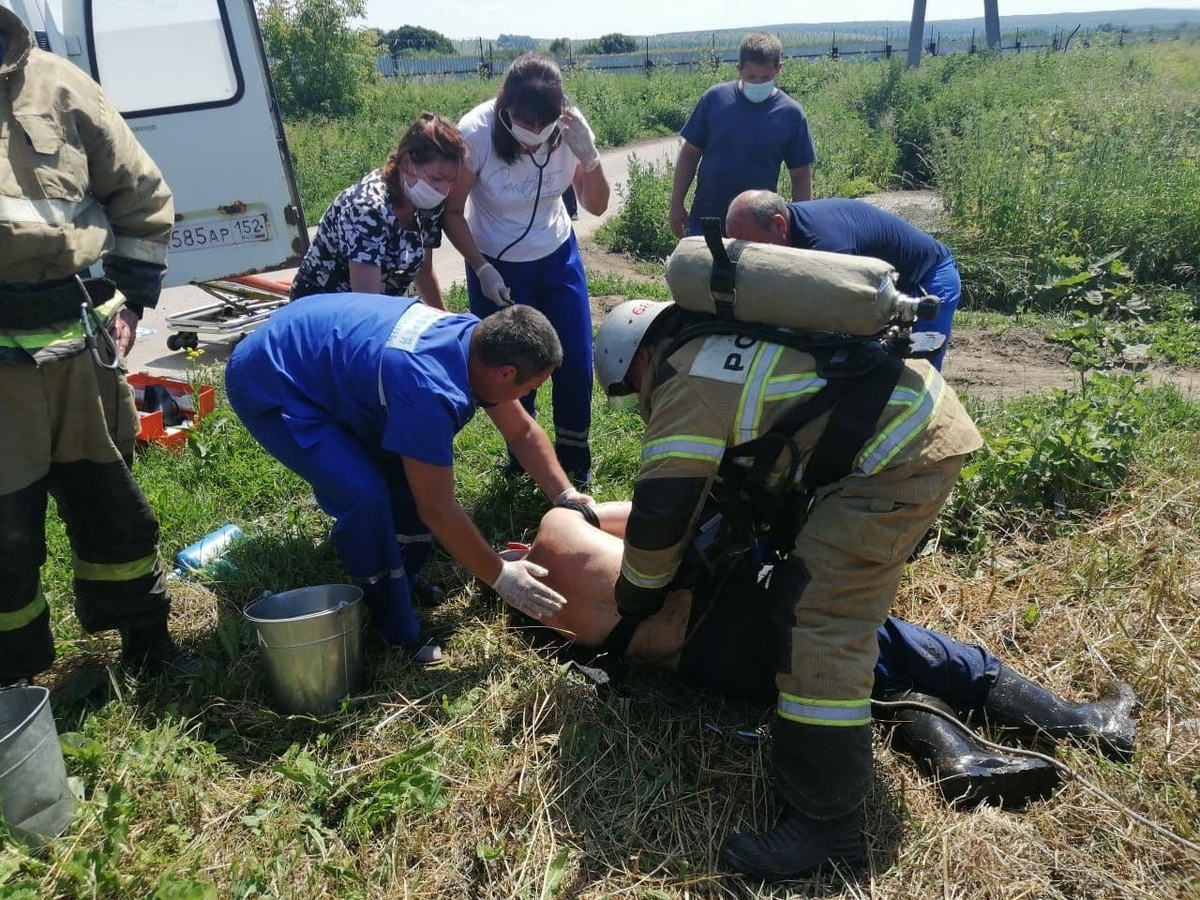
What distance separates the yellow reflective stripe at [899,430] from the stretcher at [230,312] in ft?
18.9

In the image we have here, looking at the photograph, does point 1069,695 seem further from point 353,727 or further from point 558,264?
point 558,264

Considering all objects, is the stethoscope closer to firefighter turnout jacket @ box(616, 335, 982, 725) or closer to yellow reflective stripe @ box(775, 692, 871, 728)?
firefighter turnout jacket @ box(616, 335, 982, 725)

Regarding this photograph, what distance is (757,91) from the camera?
18.9ft

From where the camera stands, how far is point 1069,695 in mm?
3252

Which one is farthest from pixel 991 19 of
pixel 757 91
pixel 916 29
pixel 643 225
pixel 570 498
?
pixel 570 498

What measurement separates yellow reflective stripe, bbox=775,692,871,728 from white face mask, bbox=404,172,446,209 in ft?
8.72

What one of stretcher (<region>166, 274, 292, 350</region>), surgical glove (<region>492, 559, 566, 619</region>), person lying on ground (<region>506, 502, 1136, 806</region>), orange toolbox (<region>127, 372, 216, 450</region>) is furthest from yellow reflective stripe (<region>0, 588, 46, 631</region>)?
stretcher (<region>166, 274, 292, 350</region>)

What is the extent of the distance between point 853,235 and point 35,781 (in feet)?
11.4

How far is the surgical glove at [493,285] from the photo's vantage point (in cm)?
439

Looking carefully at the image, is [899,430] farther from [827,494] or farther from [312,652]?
[312,652]

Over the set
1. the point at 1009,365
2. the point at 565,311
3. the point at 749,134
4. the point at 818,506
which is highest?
the point at 749,134

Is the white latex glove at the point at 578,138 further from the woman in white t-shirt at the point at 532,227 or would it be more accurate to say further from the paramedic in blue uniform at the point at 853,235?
the paramedic in blue uniform at the point at 853,235

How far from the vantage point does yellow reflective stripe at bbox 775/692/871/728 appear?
99.8 inches

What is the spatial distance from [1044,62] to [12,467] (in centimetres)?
2480
